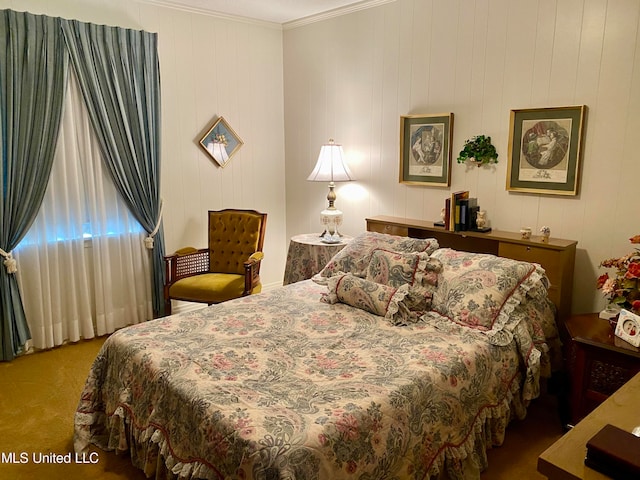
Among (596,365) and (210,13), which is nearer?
(596,365)

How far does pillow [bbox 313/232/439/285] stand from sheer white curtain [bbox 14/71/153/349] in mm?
1787

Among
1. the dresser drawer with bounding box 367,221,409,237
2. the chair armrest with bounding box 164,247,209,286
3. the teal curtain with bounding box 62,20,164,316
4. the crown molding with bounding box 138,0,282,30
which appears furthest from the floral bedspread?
the crown molding with bounding box 138,0,282,30

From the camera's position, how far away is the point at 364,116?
4.22m

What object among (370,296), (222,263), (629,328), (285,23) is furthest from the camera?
(285,23)

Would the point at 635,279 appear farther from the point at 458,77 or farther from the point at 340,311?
the point at 458,77

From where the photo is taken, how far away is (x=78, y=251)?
3779 millimetres

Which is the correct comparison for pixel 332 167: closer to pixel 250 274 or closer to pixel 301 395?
pixel 250 274

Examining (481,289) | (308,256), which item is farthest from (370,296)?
(308,256)

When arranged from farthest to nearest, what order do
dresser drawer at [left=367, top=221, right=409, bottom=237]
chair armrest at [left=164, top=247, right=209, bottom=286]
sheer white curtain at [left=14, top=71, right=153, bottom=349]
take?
chair armrest at [left=164, top=247, right=209, bottom=286] < dresser drawer at [left=367, top=221, right=409, bottom=237] < sheer white curtain at [left=14, top=71, right=153, bottom=349]

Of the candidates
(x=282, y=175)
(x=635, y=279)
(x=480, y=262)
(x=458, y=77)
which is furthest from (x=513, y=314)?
(x=282, y=175)

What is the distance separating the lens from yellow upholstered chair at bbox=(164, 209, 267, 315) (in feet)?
12.5

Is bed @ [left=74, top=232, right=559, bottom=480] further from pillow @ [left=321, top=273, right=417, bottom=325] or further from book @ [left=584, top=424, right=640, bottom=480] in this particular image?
book @ [left=584, top=424, right=640, bottom=480]

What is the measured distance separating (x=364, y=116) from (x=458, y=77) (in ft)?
3.06

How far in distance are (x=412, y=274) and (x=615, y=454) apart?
5.57 feet
